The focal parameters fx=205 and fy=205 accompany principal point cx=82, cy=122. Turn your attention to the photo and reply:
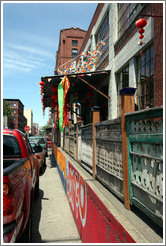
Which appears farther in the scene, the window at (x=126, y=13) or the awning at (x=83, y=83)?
the awning at (x=83, y=83)

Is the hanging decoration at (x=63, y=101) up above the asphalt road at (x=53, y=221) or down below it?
above

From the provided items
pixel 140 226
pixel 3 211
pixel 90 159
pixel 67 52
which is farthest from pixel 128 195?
pixel 67 52

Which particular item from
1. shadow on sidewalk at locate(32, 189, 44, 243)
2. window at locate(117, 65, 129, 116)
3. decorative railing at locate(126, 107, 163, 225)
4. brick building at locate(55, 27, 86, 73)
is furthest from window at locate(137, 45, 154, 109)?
brick building at locate(55, 27, 86, 73)

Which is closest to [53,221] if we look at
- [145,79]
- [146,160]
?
[146,160]

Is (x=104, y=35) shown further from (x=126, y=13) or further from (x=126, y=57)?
(x=126, y=57)

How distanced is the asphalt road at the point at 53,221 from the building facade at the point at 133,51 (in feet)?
13.2

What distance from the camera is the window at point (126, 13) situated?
25.7 ft

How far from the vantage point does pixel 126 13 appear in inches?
343

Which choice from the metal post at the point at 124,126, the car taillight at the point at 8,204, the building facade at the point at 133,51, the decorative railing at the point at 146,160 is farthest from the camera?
the building facade at the point at 133,51

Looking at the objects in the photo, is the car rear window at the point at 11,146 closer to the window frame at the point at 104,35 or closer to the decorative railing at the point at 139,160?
the decorative railing at the point at 139,160

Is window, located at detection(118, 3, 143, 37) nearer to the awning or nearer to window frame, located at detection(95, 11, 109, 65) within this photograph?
window frame, located at detection(95, 11, 109, 65)

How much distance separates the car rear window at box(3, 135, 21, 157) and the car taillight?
6.52 feet

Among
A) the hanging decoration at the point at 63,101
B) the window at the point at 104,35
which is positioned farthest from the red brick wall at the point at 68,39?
the hanging decoration at the point at 63,101

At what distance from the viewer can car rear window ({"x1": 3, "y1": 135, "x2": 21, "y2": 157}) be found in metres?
4.37
